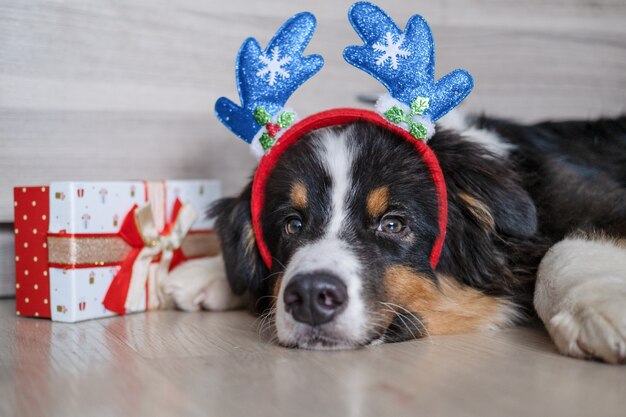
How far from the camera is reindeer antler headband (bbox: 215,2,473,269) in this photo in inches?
81.0

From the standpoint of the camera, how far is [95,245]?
7.55 feet

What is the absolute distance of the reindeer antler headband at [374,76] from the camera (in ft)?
6.75

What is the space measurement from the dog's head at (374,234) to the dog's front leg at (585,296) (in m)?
0.17

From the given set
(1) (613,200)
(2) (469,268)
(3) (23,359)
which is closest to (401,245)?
(2) (469,268)

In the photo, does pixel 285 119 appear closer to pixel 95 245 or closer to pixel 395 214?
pixel 395 214

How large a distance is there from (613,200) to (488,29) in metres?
1.38

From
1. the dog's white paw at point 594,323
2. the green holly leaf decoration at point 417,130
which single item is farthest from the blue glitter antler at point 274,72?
the dog's white paw at point 594,323

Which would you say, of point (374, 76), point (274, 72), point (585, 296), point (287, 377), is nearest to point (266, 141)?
point (274, 72)

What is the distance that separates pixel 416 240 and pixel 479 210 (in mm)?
240

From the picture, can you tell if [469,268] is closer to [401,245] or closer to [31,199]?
[401,245]

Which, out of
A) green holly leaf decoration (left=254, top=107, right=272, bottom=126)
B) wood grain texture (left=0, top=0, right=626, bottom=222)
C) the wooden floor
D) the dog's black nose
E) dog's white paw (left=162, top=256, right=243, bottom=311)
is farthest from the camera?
wood grain texture (left=0, top=0, right=626, bottom=222)

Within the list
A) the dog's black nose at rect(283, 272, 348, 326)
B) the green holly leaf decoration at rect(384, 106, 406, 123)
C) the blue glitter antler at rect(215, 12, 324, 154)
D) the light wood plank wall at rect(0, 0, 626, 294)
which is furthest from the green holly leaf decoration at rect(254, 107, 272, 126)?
the light wood plank wall at rect(0, 0, 626, 294)

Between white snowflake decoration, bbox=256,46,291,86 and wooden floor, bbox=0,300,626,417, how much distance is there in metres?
0.79

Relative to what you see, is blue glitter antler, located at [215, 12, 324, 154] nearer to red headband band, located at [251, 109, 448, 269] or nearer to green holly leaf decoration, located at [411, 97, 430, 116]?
red headband band, located at [251, 109, 448, 269]
